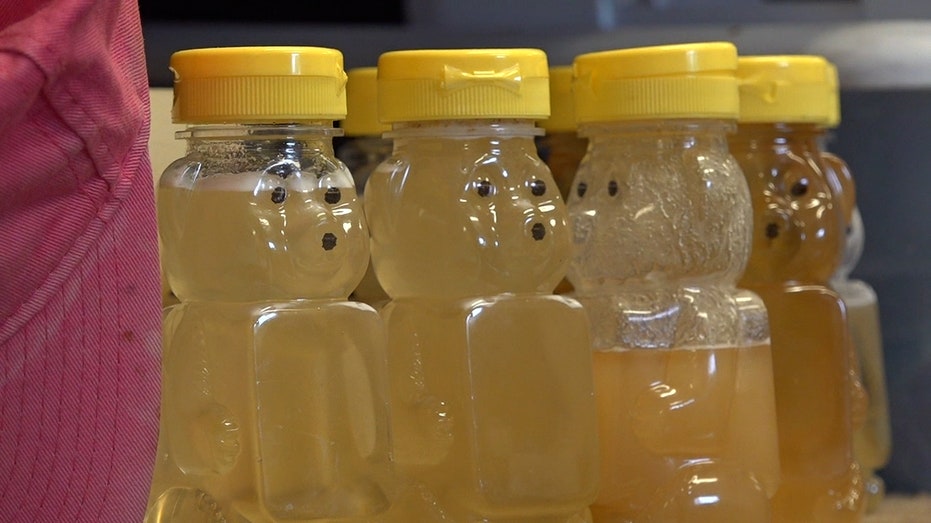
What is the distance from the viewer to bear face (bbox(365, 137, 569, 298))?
738 mm

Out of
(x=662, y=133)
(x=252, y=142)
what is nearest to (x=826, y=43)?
(x=662, y=133)

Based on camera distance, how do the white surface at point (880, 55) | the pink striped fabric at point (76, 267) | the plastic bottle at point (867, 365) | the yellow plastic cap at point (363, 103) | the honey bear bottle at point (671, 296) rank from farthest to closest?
the white surface at point (880, 55) → the plastic bottle at point (867, 365) → the yellow plastic cap at point (363, 103) → the honey bear bottle at point (671, 296) → the pink striped fabric at point (76, 267)

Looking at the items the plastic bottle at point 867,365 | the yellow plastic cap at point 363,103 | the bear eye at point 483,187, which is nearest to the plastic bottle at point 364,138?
the yellow plastic cap at point 363,103

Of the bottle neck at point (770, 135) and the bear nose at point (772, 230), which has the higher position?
the bottle neck at point (770, 135)

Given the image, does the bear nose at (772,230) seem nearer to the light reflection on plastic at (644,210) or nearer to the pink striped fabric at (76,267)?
the light reflection on plastic at (644,210)

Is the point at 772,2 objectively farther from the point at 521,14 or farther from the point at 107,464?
the point at 107,464

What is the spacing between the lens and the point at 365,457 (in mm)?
708

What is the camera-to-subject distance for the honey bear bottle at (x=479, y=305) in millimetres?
726

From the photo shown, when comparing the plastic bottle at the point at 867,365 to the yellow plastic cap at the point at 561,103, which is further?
the plastic bottle at the point at 867,365

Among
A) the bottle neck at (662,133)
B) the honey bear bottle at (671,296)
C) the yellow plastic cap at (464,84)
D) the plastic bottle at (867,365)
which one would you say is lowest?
the plastic bottle at (867,365)

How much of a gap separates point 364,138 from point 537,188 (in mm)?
206

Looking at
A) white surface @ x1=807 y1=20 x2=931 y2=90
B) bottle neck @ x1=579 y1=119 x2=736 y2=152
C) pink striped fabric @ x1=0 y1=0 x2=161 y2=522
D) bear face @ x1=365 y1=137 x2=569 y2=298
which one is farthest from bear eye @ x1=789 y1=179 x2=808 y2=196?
pink striped fabric @ x1=0 y1=0 x2=161 y2=522

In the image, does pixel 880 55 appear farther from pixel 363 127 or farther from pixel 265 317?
pixel 265 317

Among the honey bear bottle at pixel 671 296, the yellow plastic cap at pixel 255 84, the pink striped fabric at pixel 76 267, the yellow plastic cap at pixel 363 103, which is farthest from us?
the yellow plastic cap at pixel 363 103
